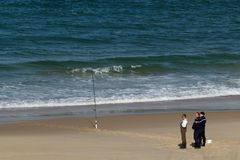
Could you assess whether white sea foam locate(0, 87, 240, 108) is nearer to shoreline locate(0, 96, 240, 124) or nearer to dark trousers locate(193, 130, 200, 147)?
shoreline locate(0, 96, 240, 124)

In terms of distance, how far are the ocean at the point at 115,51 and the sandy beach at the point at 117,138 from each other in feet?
10.7

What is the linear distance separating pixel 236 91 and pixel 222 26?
2090 centimetres

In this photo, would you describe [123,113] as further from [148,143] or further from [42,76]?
[42,76]

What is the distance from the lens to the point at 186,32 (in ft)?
165

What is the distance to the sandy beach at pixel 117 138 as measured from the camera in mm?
22203

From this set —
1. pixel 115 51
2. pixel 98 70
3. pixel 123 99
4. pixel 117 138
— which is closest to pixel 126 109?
pixel 123 99

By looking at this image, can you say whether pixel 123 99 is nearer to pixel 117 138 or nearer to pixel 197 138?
pixel 117 138

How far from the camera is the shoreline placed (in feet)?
91.4

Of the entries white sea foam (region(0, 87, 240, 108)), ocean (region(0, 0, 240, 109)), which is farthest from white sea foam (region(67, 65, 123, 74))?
white sea foam (region(0, 87, 240, 108))

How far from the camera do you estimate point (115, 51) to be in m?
42.7

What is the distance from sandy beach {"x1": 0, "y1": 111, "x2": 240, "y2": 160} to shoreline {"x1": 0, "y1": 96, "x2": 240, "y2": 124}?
2.40ft

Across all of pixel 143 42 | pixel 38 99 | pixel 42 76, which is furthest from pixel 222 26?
pixel 38 99

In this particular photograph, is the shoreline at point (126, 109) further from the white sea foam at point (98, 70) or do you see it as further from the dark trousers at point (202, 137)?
the white sea foam at point (98, 70)

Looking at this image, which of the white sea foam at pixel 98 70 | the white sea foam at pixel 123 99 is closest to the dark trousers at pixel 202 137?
the white sea foam at pixel 123 99
